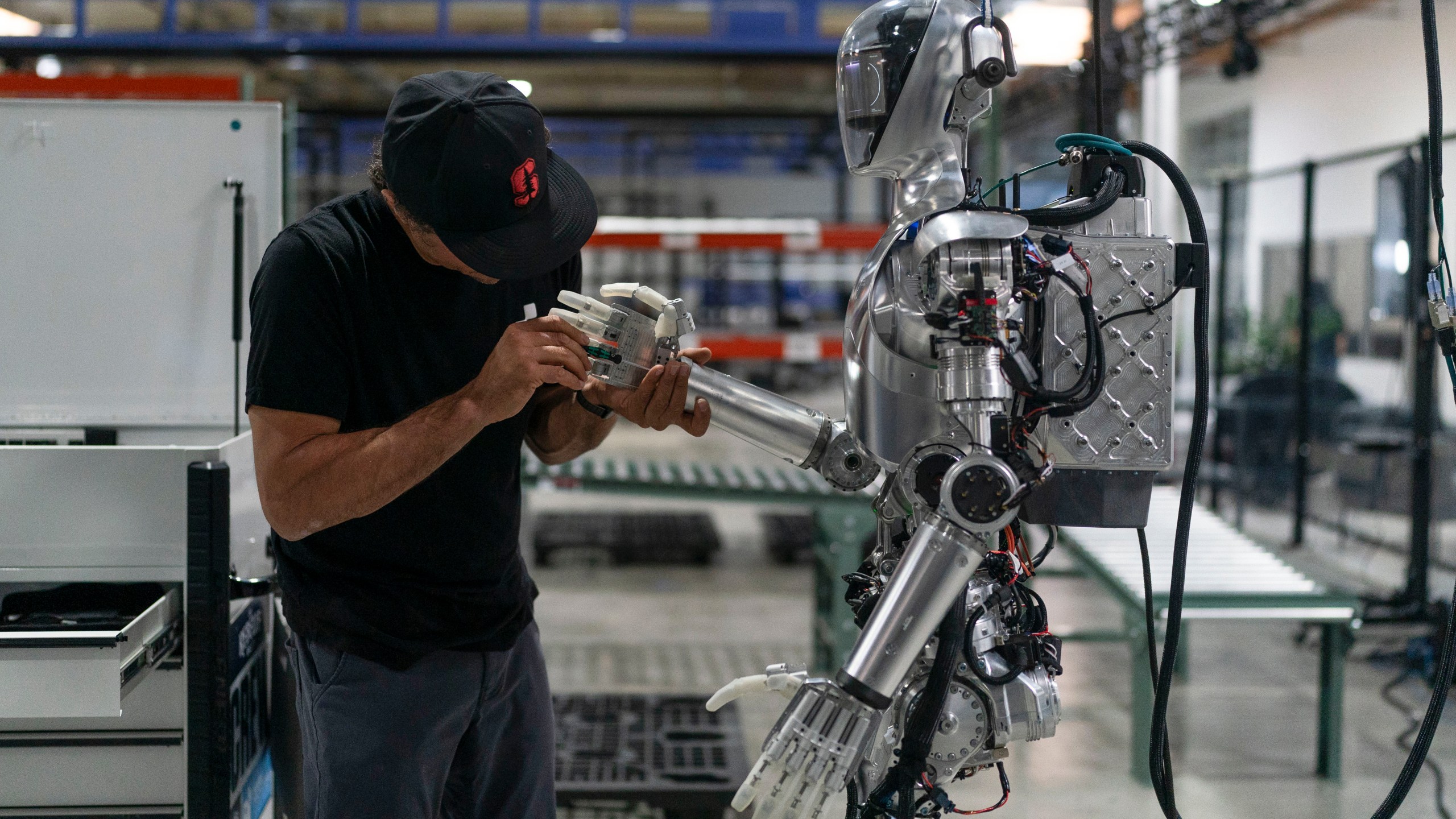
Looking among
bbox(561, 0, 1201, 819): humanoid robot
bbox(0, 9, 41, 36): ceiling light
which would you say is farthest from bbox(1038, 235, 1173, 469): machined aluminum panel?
bbox(0, 9, 41, 36): ceiling light

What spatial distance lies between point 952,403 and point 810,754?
0.44m

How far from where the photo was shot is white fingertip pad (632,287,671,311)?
59.4 inches

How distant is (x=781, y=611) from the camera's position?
17.6 ft

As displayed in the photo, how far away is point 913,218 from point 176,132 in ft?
4.81

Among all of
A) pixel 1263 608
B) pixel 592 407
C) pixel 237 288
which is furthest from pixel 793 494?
pixel 592 407

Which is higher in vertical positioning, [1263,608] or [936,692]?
[936,692]

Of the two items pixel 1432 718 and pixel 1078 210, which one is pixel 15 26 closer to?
pixel 1078 210

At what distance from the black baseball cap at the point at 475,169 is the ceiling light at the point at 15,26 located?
644 cm

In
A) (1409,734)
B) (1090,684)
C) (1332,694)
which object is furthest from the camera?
(1090,684)

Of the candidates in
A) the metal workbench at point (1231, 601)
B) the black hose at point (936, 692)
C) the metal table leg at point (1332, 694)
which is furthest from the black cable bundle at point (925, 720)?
the metal table leg at point (1332, 694)

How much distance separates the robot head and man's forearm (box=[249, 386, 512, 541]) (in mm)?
638

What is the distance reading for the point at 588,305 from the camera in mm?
1511

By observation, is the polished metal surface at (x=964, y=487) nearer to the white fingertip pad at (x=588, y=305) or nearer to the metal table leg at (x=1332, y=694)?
the white fingertip pad at (x=588, y=305)

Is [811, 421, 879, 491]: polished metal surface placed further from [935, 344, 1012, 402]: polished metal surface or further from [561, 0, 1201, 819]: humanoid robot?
[935, 344, 1012, 402]: polished metal surface
